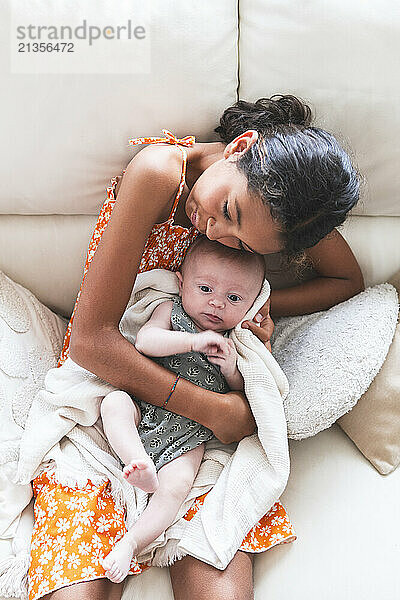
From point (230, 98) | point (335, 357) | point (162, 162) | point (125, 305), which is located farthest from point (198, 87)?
point (335, 357)

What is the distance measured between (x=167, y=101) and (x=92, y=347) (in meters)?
0.53

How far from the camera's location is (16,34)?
55.4 inches

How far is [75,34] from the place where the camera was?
1.41 meters

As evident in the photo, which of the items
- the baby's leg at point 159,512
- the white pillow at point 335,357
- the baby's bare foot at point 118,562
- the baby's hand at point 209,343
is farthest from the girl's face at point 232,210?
the baby's bare foot at point 118,562

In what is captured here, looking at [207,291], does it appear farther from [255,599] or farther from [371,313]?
[255,599]

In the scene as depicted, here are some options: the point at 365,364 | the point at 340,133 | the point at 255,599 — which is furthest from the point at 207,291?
the point at 255,599

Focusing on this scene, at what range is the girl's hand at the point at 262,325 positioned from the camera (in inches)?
56.4

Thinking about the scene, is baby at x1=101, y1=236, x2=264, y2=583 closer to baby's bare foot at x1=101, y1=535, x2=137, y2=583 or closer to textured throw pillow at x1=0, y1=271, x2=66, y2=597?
baby's bare foot at x1=101, y1=535, x2=137, y2=583

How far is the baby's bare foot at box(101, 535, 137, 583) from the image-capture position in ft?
3.89

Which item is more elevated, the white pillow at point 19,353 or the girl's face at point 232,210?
the girl's face at point 232,210

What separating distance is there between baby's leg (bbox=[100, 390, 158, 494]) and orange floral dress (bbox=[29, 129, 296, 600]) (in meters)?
0.10

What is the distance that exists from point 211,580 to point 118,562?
0.17 meters

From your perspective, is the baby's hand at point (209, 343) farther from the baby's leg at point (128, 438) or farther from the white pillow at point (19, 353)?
the white pillow at point (19, 353)

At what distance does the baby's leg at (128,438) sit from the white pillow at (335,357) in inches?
12.3
